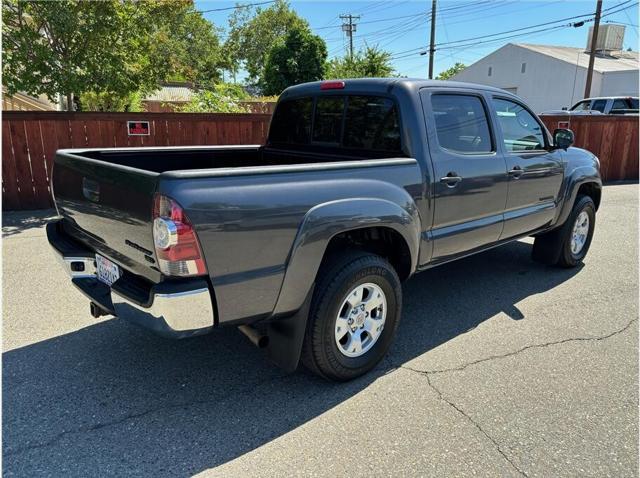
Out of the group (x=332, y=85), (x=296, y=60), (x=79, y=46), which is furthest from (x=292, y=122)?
(x=296, y=60)

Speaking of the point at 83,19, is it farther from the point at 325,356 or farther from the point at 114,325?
the point at 325,356

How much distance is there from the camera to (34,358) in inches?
130

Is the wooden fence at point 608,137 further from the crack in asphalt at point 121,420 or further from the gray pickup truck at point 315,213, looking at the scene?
the crack in asphalt at point 121,420

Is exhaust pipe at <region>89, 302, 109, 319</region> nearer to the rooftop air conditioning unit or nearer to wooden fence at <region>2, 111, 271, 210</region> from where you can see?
wooden fence at <region>2, 111, 271, 210</region>

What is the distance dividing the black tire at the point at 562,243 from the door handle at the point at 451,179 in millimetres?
2288

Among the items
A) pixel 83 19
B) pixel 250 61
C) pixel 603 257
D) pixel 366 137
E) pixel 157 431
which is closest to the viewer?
pixel 157 431

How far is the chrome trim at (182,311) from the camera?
227 cm

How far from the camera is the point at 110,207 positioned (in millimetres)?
2633

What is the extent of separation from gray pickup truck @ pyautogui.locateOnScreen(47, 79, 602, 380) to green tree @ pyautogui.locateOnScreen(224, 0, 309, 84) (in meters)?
53.4

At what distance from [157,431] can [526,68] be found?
4135 cm

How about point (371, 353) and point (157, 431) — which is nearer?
point (157, 431)

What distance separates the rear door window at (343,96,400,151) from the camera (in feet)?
11.4

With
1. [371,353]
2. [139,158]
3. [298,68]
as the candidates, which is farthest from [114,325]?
[298,68]

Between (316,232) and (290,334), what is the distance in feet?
2.04
